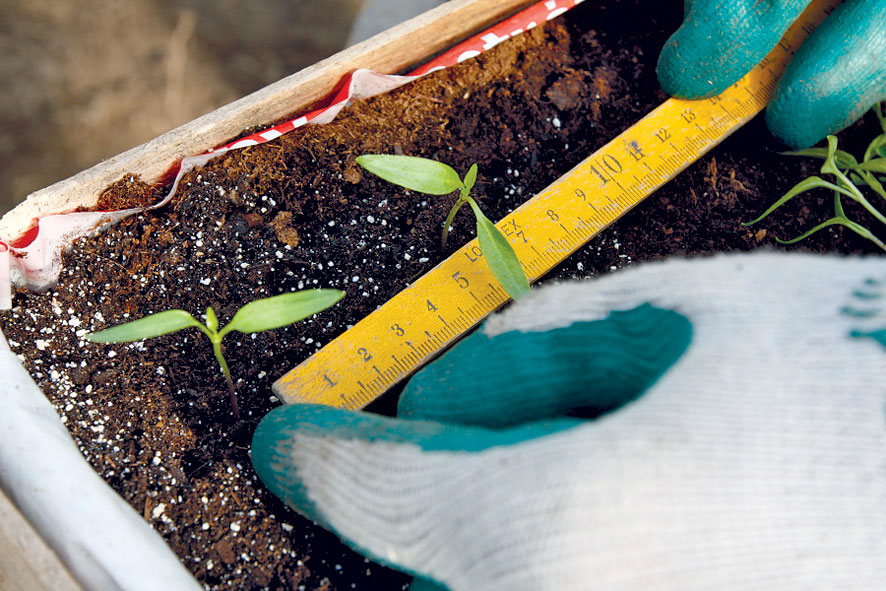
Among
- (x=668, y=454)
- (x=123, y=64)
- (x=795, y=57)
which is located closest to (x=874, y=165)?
(x=795, y=57)

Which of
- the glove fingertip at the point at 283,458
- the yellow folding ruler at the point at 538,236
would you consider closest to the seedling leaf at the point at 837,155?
the yellow folding ruler at the point at 538,236

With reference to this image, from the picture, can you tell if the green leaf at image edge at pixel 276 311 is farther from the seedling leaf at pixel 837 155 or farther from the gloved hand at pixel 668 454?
the seedling leaf at pixel 837 155

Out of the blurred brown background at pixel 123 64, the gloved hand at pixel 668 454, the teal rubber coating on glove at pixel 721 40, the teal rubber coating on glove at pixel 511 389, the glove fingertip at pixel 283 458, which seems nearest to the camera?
the gloved hand at pixel 668 454

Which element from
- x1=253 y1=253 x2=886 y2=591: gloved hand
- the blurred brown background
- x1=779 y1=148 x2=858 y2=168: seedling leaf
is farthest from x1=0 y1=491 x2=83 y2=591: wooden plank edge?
x1=779 y1=148 x2=858 y2=168: seedling leaf

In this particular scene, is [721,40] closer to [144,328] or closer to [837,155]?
[837,155]

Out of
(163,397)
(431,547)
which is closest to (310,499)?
(431,547)

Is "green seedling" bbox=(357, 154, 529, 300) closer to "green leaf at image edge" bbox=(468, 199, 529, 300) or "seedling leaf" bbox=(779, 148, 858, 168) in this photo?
"green leaf at image edge" bbox=(468, 199, 529, 300)
